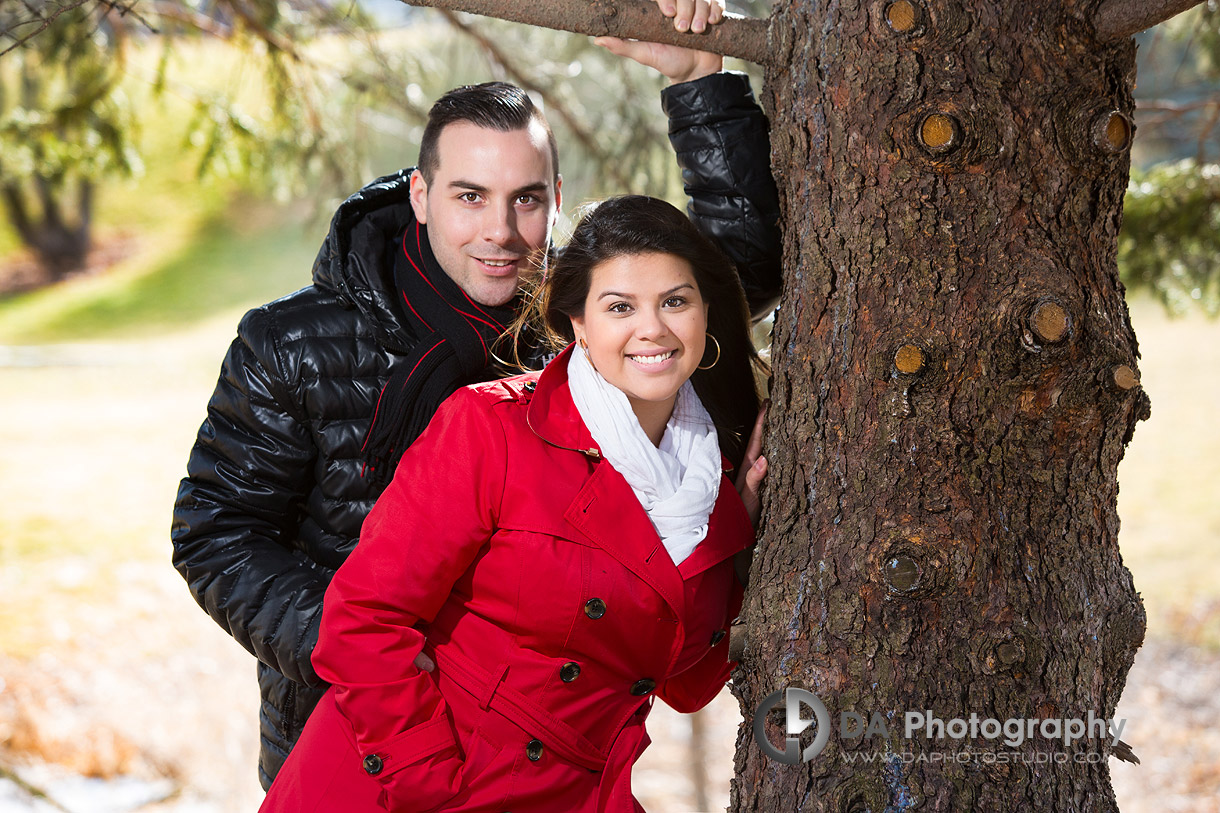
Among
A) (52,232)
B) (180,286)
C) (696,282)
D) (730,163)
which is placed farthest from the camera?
(52,232)

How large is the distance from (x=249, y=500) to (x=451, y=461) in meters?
0.70

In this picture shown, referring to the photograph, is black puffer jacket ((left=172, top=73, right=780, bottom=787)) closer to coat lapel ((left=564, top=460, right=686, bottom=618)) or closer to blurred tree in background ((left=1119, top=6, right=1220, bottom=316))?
coat lapel ((left=564, top=460, right=686, bottom=618))

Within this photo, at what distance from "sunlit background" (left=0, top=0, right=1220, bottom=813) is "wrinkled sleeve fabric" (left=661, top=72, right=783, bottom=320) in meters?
1.31

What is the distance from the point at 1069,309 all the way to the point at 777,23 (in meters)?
0.78

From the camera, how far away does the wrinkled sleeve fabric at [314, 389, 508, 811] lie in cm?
186

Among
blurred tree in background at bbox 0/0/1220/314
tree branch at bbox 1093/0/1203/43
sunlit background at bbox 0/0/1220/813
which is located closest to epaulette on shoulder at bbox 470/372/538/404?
sunlit background at bbox 0/0/1220/813

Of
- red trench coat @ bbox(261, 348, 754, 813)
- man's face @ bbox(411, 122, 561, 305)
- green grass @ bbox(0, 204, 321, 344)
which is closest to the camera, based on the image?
red trench coat @ bbox(261, 348, 754, 813)

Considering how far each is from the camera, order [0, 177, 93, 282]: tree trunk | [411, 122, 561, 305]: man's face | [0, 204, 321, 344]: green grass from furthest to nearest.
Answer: [0, 177, 93, 282]: tree trunk → [0, 204, 321, 344]: green grass → [411, 122, 561, 305]: man's face

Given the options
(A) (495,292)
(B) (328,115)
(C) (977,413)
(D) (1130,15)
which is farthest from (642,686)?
(B) (328,115)

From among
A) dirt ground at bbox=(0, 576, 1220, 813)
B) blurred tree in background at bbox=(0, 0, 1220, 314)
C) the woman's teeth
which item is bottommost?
dirt ground at bbox=(0, 576, 1220, 813)

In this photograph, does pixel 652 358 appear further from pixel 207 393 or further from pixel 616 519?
pixel 207 393

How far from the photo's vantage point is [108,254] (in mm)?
17562

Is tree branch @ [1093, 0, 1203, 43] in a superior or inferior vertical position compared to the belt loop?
superior

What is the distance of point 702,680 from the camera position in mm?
2238
